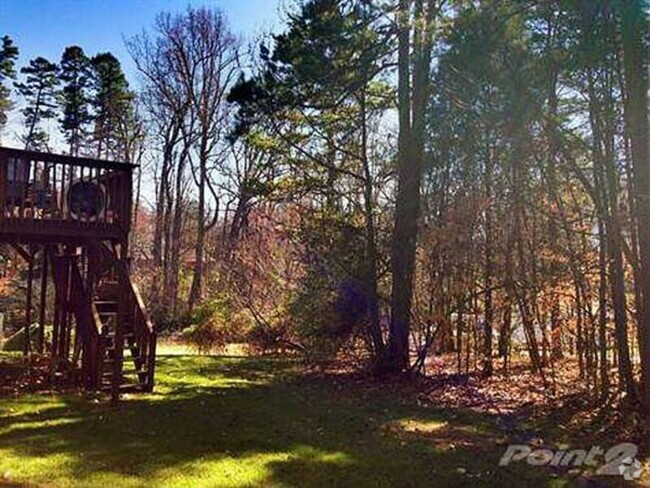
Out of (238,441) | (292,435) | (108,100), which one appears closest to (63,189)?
(238,441)

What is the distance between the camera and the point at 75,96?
21.5 metres

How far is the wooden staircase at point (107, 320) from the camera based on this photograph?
24.6 ft

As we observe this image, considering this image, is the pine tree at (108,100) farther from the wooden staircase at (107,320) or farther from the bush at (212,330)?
the wooden staircase at (107,320)

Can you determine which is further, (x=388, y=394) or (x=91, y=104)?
(x=91, y=104)

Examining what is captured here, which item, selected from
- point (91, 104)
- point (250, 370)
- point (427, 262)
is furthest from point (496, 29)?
point (91, 104)

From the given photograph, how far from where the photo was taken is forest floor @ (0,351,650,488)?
4.47 metres

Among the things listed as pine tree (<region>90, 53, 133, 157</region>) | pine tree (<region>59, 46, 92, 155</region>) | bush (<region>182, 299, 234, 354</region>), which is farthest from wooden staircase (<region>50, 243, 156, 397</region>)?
pine tree (<region>59, 46, 92, 155</region>)

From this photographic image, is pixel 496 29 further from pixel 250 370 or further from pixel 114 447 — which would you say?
pixel 250 370

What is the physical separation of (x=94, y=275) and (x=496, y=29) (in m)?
6.02

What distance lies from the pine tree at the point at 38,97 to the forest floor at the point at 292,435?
14.7m

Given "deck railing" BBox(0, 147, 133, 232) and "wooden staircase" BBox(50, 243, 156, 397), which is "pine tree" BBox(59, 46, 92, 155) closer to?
"wooden staircase" BBox(50, 243, 156, 397)

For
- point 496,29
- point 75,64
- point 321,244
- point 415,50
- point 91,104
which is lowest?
point 321,244

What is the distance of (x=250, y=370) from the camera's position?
420 inches

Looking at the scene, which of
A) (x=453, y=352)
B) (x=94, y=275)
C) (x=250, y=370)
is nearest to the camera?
(x=94, y=275)
